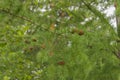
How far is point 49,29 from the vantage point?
2.71 meters

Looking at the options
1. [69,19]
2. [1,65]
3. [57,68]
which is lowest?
[1,65]

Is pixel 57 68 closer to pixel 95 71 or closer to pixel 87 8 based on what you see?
pixel 95 71

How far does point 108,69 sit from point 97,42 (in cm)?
43

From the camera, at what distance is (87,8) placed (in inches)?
126

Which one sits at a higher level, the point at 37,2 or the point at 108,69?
the point at 37,2

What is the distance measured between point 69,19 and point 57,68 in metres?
0.68

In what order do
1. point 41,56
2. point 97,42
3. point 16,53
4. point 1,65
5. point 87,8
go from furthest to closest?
point 1,65
point 16,53
point 87,8
point 97,42
point 41,56

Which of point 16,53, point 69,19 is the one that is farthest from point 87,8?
point 16,53

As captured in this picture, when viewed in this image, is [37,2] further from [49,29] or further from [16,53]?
[49,29]

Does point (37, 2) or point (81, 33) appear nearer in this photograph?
point (81, 33)

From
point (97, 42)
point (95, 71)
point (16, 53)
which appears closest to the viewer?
point (97, 42)

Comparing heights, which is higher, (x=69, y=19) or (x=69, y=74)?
(x=69, y=19)

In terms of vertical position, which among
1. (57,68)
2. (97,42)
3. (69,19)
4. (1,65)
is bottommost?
(1,65)

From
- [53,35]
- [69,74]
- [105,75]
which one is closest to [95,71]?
[105,75]
